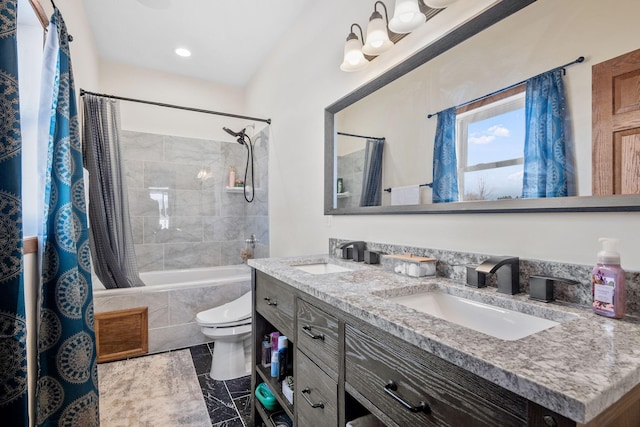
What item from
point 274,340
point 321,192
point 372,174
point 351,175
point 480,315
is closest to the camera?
point 480,315

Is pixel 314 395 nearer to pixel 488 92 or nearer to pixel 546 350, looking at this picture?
pixel 546 350

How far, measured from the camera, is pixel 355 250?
1647 mm

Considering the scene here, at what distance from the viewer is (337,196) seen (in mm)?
1948

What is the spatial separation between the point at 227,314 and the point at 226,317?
7cm

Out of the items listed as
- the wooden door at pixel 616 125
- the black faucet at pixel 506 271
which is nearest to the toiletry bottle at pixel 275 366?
the black faucet at pixel 506 271

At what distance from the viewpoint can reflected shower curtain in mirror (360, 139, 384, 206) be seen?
1616 mm

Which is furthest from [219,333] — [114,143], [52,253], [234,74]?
[234,74]

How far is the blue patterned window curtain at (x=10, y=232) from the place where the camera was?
86 cm

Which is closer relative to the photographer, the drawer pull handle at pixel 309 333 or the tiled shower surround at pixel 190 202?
the drawer pull handle at pixel 309 333

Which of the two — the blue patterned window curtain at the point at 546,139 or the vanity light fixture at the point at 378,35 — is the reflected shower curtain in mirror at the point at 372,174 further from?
the blue patterned window curtain at the point at 546,139

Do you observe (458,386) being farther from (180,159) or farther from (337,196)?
(180,159)

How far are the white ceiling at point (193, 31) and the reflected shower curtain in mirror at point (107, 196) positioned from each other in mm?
647

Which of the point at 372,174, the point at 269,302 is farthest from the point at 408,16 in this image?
the point at 269,302

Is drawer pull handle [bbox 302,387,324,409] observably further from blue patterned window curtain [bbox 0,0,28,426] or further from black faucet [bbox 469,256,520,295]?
blue patterned window curtain [bbox 0,0,28,426]
